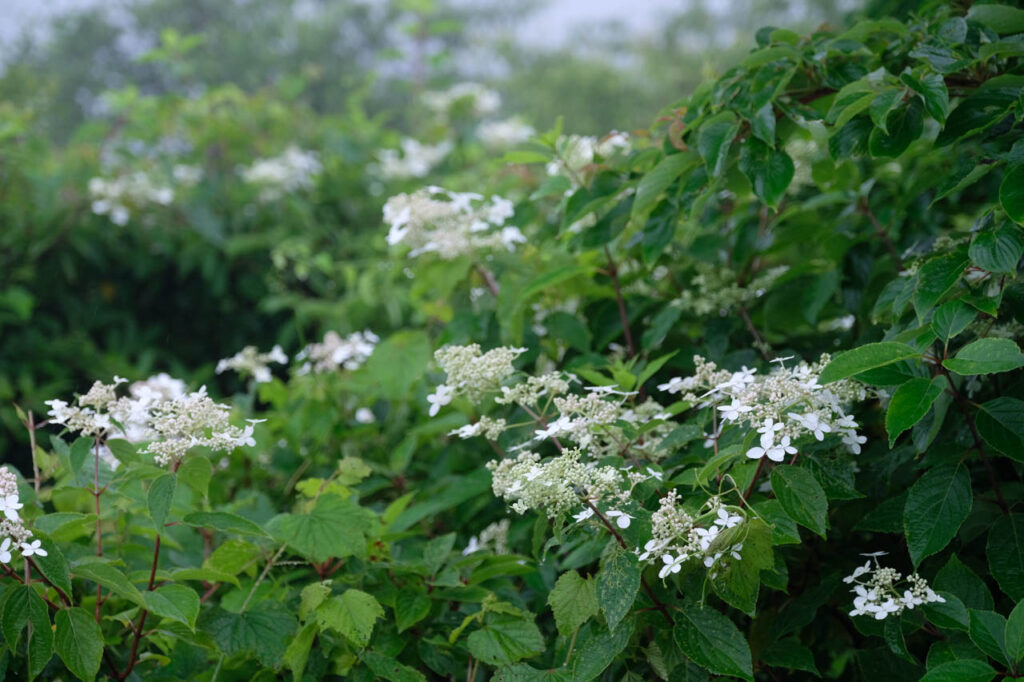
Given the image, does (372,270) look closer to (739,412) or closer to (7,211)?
(7,211)

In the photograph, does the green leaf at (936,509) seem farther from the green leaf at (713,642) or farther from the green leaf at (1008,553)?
the green leaf at (713,642)

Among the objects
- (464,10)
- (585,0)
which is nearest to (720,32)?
(585,0)

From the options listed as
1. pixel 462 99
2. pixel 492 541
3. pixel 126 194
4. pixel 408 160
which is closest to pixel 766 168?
pixel 492 541

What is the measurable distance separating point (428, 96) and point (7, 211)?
6.80 ft

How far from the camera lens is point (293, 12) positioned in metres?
22.6

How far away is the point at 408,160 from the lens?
13.9ft

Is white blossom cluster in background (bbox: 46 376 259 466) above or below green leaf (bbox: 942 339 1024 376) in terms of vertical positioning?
below

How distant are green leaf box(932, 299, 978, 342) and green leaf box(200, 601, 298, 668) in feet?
3.10

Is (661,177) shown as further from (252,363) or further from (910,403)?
(252,363)

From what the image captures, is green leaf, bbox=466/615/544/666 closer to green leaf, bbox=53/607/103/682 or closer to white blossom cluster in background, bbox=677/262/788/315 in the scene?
green leaf, bbox=53/607/103/682

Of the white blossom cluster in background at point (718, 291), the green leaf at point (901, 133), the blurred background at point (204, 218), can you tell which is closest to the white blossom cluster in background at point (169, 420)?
the white blossom cluster in background at point (718, 291)

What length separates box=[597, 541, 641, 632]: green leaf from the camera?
1041mm

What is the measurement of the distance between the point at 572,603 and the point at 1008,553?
572mm

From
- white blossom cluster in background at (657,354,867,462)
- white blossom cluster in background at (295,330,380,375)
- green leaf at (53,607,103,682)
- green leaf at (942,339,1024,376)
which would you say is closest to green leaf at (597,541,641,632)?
white blossom cluster in background at (657,354,867,462)
